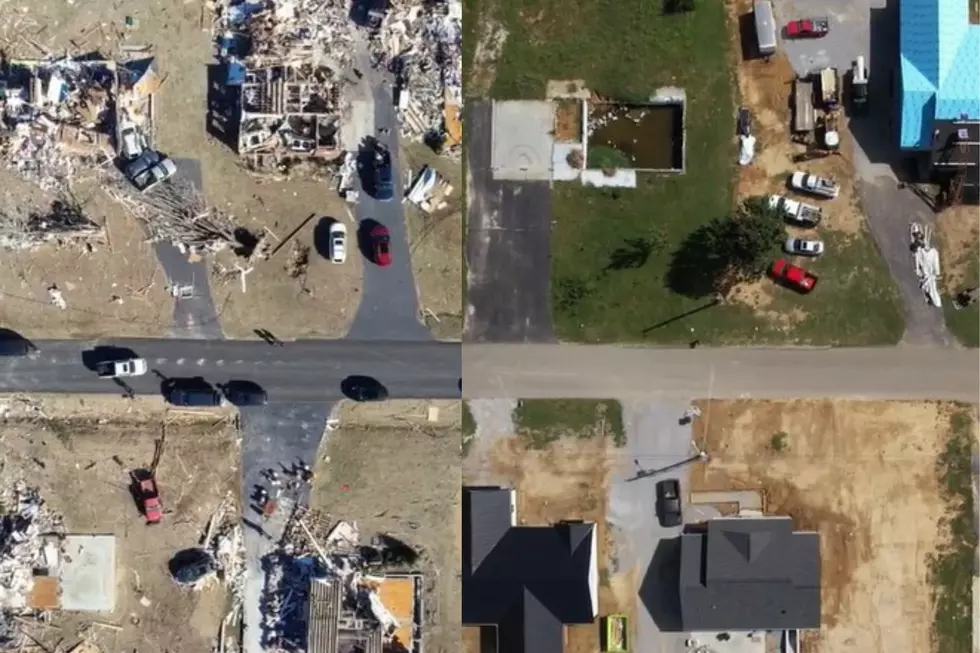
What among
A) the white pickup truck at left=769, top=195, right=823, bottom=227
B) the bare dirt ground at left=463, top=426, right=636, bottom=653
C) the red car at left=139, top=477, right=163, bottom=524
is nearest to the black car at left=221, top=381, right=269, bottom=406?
the red car at left=139, top=477, right=163, bottom=524

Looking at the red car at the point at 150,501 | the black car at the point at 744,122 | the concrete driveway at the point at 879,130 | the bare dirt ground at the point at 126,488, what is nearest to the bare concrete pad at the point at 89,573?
the bare dirt ground at the point at 126,488

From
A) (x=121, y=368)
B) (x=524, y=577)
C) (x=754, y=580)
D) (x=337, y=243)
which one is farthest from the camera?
(x=337, y=243)

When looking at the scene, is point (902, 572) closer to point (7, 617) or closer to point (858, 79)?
point (858, 79)

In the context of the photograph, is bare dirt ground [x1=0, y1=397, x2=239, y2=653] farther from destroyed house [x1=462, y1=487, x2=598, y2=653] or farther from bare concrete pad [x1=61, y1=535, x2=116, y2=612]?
destroyed house [x1=462, y1=487, x2=598, y2=653]

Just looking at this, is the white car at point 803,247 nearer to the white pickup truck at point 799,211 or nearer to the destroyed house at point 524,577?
the white pickup truck at point 799,211

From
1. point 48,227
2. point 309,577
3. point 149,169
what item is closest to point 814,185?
point 309,577

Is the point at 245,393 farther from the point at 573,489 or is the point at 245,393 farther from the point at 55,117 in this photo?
the point at 573,489
